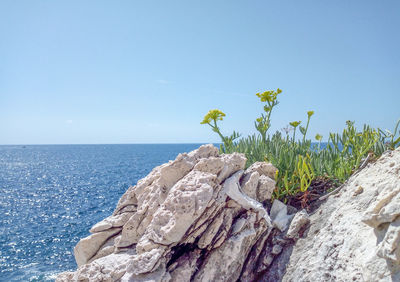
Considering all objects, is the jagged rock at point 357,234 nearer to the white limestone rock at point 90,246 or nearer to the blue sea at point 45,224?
the white limestone rock at point 90,246

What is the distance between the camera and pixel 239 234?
3.90m

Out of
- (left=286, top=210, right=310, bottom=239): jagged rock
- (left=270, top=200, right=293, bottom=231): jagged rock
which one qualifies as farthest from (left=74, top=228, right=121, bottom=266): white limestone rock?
(left=286, top=210, right=310, bottom=239): jagged rock

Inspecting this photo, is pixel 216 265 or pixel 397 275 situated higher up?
pixel 397 275

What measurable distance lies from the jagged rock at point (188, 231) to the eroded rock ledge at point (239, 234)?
0.01 metres

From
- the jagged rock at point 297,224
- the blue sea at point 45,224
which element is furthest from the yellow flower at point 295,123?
the blue sea at point 45,224

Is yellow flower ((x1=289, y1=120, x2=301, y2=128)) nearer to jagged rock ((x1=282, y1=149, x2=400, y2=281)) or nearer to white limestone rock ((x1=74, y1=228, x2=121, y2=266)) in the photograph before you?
jagged rock ((x1=282, y1=149, x2=400, y2=281))

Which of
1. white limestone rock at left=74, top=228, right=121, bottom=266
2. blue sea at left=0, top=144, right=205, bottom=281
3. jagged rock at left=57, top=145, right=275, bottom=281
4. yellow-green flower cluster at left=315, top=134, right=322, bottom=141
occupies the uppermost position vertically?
yellow-green flower cluster at left=315, top=134, right=322, bottom=141

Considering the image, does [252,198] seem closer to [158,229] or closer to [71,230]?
[158,229]

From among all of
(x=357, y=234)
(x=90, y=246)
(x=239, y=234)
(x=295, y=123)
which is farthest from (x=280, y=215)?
(x=90, y=246)

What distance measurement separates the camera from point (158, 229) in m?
3.77

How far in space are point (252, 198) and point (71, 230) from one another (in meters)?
18.1

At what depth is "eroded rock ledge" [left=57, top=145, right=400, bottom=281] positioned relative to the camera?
3037 millimetres

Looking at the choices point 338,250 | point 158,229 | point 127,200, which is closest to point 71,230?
point 127,200

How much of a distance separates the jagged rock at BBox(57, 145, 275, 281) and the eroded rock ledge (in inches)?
0.5
